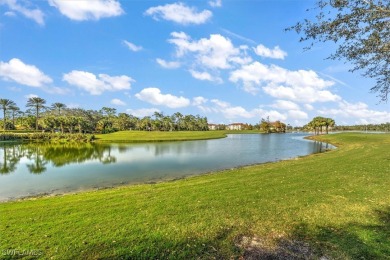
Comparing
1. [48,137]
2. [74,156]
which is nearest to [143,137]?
[48,137]

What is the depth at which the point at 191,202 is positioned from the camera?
10672mm

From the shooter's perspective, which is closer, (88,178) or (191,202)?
(191,202)

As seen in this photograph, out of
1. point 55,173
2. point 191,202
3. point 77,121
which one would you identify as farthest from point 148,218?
point 77,121

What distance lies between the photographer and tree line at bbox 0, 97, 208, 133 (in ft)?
347

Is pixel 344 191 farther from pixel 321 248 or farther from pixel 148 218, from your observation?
pixel 148 218

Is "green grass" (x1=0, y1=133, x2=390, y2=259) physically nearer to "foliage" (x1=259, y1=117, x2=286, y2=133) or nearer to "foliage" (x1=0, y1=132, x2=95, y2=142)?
"foliage" (x1=0, y1=132, x2=95, y2=142)

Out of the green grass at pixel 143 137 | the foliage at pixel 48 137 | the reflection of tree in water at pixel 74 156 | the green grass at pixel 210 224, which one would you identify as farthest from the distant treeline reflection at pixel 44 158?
the foliage at pixel 48 137

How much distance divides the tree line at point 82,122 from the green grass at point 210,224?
343 ft

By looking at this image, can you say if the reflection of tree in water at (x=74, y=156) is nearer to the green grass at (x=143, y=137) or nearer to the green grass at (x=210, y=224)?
the green grass at (x=210, y=224)

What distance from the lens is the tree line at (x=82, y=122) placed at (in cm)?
10581

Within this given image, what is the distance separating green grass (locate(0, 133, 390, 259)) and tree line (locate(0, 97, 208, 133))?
343 feet

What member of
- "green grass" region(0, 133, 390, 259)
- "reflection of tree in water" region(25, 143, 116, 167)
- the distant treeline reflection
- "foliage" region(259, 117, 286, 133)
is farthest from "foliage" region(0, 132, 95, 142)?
"foliage" region(259, 117, 286, 133)

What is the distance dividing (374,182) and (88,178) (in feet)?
69.9

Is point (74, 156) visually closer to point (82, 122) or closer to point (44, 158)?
point (44, 158)
